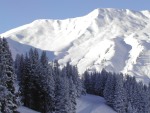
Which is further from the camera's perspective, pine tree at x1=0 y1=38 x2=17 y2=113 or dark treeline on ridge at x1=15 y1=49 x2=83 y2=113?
dark treeline on ridge at x1=15 y1=49 x2=83 y2=113

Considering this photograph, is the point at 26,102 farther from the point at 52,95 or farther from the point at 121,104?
the point at 121,104

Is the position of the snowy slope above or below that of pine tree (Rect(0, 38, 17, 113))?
below

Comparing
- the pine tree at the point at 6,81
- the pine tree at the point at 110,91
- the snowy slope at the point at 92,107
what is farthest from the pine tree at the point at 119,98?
the pine tree at the point at 6,81

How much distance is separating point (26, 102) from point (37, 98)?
2.61 metres

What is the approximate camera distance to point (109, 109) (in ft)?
490

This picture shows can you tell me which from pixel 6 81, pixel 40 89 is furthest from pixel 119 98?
pixel 6 81

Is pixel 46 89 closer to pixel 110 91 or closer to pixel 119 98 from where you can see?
pixel 119 98

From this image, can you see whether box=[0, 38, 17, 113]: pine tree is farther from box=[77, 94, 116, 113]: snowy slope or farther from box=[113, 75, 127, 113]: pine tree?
box=[113, 75, 127, 113]: pine tree

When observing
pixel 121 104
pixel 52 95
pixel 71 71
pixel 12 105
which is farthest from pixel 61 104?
pixel 71 71

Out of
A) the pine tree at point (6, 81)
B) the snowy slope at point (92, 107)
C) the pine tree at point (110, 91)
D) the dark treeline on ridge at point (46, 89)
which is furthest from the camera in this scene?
the pine tree at point (110, 91)

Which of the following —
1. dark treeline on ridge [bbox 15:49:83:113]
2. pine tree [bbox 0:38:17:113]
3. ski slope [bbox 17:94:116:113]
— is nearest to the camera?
pine tree [bbox 0:38:17:113]

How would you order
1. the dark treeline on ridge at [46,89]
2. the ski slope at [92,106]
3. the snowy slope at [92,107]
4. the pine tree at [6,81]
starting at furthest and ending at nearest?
the ski slope at [92,106] → the snowy slope at [92,107] → the dark treeline on ridge at [46,89] → the pine tree at [6,81]

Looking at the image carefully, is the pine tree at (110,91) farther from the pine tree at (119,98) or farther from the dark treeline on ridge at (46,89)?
the pine tree at (119,98)

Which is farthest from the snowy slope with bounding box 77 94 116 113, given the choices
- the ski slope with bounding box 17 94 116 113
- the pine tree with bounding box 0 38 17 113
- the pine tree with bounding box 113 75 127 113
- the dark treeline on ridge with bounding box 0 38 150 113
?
the pine tree with bounding box 0 38 17 113
